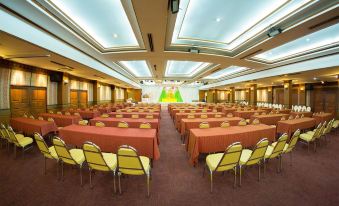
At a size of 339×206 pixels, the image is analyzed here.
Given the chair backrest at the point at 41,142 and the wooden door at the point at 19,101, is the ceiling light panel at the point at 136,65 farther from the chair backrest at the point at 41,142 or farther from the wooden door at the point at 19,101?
the chair backrest at the point at 41,142

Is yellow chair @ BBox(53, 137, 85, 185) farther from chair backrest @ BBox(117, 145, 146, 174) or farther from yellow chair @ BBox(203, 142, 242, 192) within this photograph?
yellow chair @ BBox(203, 142, 242, 192)

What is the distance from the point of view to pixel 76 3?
421cm

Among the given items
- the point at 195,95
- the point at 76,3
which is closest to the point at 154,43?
the point at 76,3

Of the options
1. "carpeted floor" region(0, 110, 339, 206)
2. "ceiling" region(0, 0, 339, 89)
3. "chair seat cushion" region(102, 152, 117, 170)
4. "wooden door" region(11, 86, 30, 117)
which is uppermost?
"ceiling" region(0, 0, 339, 89)

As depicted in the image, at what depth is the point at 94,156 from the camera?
2680 millimetres

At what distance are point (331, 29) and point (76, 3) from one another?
8760 mm

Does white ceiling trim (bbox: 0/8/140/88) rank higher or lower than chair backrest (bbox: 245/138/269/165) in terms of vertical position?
higher

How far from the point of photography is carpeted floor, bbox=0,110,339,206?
261 centimetres

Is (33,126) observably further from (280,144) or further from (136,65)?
(136,65)

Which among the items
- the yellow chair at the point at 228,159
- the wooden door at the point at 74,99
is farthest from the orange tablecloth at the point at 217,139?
the wooden door at the point at 74,99

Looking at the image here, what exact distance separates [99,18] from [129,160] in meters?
4.89

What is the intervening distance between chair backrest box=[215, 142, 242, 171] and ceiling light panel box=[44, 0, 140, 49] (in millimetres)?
4670

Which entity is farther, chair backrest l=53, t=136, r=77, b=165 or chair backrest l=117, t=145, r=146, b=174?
chair backrest l=53, t=136, r=77, b=165

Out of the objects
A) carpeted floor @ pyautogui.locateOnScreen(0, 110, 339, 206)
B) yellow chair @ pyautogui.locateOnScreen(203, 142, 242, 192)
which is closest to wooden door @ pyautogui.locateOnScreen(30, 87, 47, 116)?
carpeted floor @ pyautogui.locateOnScreen(0, 110, 339, 206)
